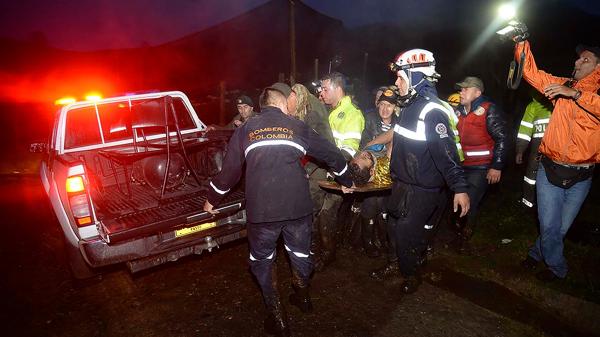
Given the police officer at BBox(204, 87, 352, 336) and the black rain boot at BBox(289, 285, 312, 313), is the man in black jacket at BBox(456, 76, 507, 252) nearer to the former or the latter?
the police officer at BBox(204, 87, 352, 336)

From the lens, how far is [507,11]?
10.5 ft

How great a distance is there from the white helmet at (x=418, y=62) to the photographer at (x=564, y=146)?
2.84 feet

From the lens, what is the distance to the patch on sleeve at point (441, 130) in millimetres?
3122

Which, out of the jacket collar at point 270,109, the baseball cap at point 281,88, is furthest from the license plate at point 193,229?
the baseball cap at point 281,88

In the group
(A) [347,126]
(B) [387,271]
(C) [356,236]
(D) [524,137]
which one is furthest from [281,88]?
(D) [524,137]

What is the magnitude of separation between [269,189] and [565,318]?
314 cm

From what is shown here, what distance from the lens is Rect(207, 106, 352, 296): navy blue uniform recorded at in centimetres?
292

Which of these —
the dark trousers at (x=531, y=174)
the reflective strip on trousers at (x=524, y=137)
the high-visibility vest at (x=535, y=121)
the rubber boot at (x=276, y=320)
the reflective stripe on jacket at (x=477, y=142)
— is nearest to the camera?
the rubber boot at (x=276, y=320)

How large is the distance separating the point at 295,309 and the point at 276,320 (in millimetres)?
449

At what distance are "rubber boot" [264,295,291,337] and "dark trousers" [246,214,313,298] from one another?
6cm

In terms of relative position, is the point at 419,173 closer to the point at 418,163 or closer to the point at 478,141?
the point at 418,163

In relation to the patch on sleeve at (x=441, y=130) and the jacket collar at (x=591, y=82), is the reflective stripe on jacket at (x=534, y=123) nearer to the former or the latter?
the jacket collar at (x=591, y=82)

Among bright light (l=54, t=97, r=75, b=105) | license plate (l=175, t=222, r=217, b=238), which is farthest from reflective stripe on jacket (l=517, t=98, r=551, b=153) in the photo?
bright light (l=54, t=97, r=75, b=105)

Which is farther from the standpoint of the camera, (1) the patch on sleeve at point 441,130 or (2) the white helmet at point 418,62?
(2) the white helmet at point 418,62
